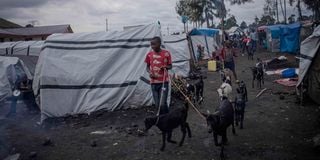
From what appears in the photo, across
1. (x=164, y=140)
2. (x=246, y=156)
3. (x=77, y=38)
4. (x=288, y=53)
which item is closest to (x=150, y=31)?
(x=77, y=38)

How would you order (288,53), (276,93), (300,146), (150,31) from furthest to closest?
(288,53), (276,93), (150,31), (300,146)

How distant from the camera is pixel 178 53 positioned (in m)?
17.0

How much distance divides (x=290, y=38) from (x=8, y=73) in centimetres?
2234

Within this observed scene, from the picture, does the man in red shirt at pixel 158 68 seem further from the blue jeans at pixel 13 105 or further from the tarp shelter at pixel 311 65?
the blue jeans at pixel 13 105

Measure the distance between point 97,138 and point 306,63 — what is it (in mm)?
6080

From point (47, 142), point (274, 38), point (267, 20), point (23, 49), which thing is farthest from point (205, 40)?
point (267, 20)

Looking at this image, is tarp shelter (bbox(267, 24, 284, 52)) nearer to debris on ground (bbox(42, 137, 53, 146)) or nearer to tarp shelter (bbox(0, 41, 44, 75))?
tarp shelter (bbox(0, 41, 44, 75))

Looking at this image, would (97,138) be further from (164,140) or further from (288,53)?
(288,53)

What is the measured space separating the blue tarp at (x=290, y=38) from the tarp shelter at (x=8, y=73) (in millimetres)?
20995

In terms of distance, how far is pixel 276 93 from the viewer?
11.2 m

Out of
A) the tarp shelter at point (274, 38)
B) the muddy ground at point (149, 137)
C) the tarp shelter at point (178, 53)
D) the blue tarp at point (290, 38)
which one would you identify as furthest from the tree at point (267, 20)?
the muddy ground at point (149, 137)

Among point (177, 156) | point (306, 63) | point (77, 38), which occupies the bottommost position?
point (177, 156)

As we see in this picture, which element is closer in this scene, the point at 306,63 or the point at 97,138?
the point at 97,138

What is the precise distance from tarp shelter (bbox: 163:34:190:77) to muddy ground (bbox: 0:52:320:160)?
6.93 metres
